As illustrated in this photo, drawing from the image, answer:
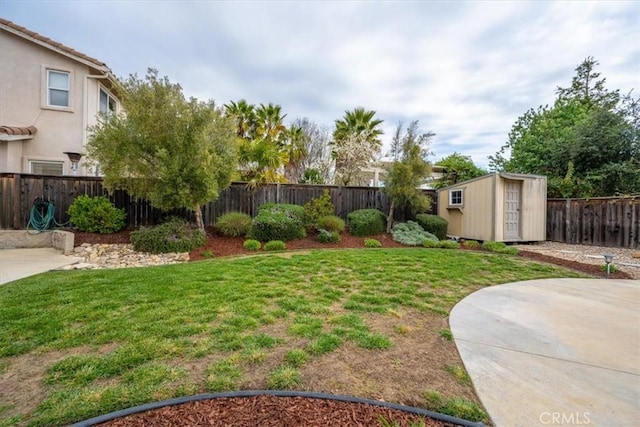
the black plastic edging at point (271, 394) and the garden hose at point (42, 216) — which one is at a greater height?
the garden hose at point (42, 216)

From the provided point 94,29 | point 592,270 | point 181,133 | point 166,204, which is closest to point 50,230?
point 166,204

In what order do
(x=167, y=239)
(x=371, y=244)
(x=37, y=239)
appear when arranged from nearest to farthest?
(x=167, y=239), (x=37, y=239), (x=371, y=244)

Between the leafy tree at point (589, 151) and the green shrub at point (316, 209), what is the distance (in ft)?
31.0

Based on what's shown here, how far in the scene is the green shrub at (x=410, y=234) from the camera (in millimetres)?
8695

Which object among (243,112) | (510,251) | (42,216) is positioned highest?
(243,112)

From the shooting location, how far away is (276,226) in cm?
776

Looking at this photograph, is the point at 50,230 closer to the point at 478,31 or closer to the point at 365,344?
the point at 365,344

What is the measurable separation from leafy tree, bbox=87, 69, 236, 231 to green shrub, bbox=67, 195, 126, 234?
2.92 feet

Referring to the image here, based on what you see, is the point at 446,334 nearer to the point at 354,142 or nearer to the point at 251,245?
the point at 251,245

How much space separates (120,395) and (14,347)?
4.55 feet

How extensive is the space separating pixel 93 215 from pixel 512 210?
41.9ft

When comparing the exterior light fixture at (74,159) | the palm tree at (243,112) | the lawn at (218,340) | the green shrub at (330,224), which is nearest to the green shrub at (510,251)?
the lawn at (218,340)

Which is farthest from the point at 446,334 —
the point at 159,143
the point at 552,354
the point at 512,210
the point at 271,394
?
the point at 512,210

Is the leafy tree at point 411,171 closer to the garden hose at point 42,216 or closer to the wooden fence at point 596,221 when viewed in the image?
the wooden fence at point 596,221
